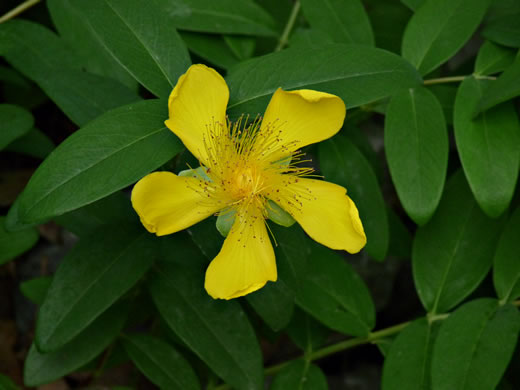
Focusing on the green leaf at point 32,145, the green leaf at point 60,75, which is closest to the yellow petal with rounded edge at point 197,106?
the green leaf at point 60,75

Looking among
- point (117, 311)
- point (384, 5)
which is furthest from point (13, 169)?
point (384, 5)

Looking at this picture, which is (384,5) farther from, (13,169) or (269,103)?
(13,169)

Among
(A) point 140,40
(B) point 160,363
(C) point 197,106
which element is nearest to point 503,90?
(C) point 197,106

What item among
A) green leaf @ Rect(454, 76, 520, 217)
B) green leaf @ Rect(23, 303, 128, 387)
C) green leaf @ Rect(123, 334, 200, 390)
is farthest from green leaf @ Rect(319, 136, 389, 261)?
green leaf @ Rect(23, 303, 128, 387)

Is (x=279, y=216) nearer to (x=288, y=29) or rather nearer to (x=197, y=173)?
(x=197, y=173)

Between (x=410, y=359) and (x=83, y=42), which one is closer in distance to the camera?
(x=410, y=359)

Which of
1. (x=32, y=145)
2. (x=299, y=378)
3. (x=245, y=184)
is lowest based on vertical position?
(x=299, y=378)

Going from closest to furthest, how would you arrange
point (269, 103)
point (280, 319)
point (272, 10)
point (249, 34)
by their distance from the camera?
point (269, 103) < point (280, 319) < point (249, 34) < point (272, 10)
